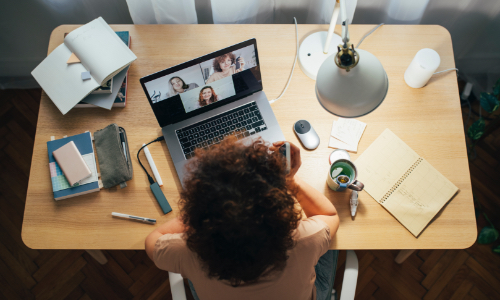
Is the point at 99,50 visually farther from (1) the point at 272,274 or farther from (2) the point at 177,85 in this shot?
(1) the point at 272,274

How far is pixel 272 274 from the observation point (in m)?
0.83

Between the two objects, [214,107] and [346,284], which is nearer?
[346,284]

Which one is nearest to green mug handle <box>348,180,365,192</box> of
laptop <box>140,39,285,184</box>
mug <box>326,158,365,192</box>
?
mug <box>326,158,365,192</box>

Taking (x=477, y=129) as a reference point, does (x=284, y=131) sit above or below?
above

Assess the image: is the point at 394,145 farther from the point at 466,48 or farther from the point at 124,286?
the point at 124,286

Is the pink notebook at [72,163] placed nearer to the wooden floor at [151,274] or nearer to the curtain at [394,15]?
the curtain at [394,15]

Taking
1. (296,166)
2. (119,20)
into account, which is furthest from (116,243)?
(119,20)

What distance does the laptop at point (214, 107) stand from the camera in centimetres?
101

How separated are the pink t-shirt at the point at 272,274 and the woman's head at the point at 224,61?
1.70 feet

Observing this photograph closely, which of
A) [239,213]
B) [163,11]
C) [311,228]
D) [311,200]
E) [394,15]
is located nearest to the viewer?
[239,213]

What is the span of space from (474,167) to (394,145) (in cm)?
103

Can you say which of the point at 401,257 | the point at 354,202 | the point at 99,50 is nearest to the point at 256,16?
the point at 99,50

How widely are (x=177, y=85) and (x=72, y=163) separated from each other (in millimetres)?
440

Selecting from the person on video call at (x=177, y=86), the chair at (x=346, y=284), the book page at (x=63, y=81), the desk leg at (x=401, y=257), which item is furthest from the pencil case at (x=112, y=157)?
the desk leg at (x=401, y=257)
